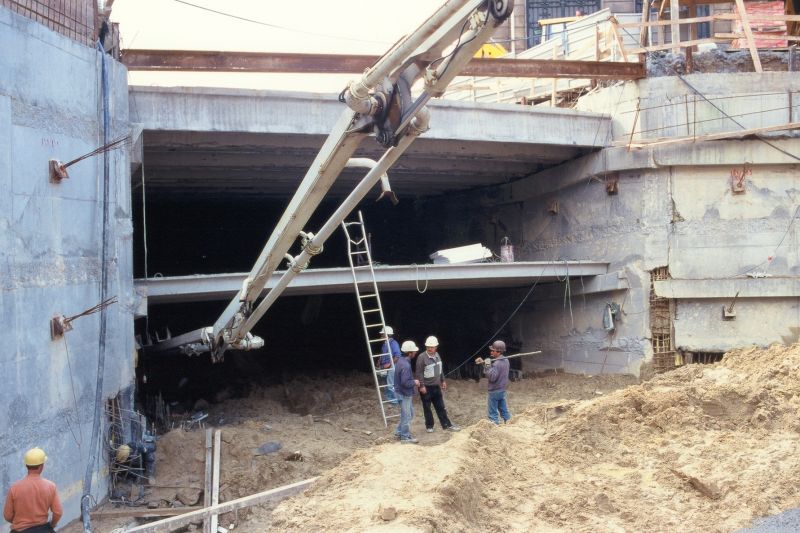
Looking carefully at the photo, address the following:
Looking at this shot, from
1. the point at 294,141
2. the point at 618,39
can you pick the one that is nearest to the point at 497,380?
the point at 294,141

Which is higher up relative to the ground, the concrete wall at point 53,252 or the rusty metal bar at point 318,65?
the rusty metal bar at point 318,65

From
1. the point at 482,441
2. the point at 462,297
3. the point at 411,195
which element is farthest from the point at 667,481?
the point at 411,195

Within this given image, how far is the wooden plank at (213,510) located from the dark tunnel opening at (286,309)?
6.98 metres

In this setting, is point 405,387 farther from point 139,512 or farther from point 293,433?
point 139,512

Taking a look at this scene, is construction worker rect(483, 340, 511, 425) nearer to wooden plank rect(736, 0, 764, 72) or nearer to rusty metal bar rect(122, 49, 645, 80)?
rusty metal bar rect(122, 49, 645, 80)

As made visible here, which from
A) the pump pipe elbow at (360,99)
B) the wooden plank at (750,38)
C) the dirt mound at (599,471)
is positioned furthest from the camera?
the wooden plank at (750,38)

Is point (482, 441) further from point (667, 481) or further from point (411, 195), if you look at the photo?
point (411, 195)

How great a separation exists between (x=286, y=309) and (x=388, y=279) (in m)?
7.27

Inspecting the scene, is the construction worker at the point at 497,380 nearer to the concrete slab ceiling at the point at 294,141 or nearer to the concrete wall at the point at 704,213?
the concrete wall at the point at 704,213

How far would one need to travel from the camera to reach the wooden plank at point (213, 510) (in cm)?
931

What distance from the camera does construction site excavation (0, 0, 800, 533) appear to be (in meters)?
8.77

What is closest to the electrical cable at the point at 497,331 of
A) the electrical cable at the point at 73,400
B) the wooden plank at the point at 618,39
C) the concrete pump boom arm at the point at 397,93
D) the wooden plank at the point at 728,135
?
the wooden plank at the point at 728,135

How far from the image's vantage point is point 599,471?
32.4 feet

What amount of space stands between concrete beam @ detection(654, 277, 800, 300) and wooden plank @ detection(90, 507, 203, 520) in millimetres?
9907
